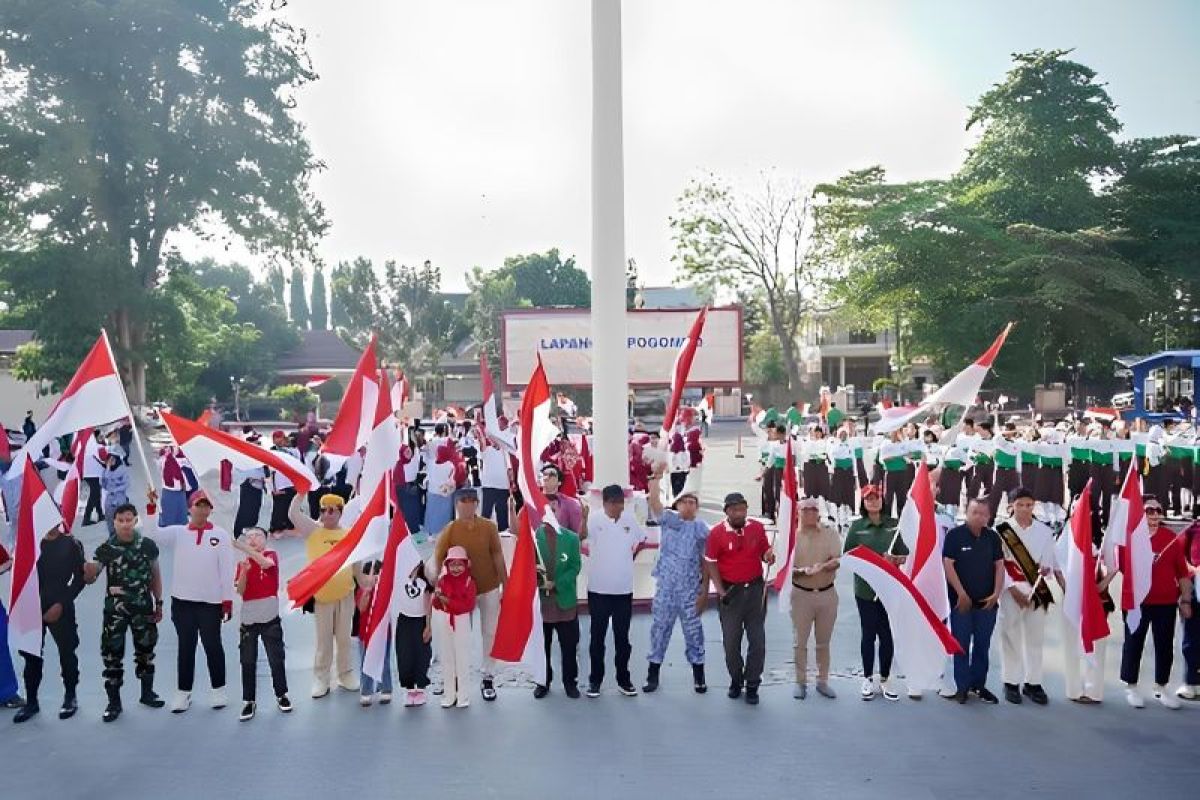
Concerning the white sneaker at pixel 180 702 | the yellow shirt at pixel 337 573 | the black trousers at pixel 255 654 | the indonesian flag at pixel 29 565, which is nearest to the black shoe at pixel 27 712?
the indonesian flag at pixel 29 565

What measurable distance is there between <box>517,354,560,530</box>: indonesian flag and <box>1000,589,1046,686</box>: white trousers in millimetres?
3523

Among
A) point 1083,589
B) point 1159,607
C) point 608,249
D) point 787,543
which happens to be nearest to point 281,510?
point 608,249

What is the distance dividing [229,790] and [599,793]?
224 centimetres

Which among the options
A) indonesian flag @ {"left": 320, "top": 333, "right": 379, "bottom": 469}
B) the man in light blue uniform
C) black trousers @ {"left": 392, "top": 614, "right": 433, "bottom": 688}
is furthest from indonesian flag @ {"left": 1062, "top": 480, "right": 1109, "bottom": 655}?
indonesian flag @ {"left": 320, "top": 333, "right": 379, "bottom": 469}

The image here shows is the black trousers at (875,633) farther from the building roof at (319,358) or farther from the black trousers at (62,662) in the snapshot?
the building roof at (319,358)

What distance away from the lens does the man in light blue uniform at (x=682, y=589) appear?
8.58 metres

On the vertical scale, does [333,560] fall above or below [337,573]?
above

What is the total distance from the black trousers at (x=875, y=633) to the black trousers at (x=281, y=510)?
36.5ft

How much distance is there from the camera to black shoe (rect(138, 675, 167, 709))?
8281 millimetres

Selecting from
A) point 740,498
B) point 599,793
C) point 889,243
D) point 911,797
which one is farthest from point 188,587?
point 889,243

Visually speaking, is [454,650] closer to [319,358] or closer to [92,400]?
[92,400]

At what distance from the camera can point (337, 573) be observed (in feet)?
27.9

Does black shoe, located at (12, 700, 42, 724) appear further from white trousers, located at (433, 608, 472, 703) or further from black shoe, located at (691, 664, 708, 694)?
black shoe, located at (691, 664, 708, 694)

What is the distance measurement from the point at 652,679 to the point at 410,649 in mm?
1906
